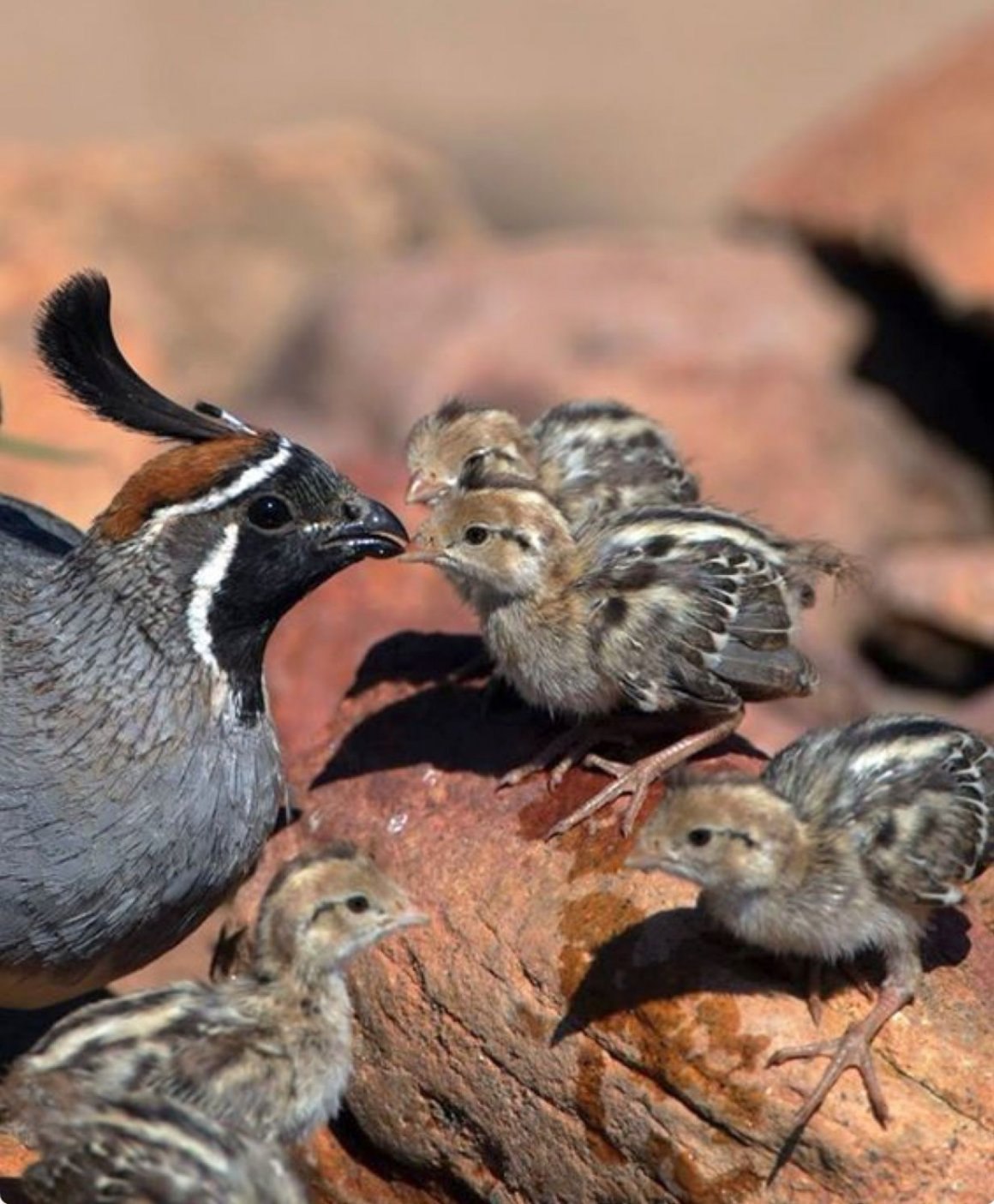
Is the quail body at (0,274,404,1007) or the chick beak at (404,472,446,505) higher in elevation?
the chick beak at (404,472,446,505)

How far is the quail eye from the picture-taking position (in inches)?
315

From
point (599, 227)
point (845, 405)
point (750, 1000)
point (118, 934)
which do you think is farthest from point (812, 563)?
point (599, 227)

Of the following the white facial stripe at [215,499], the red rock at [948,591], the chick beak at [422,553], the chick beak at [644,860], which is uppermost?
the red rock at [948,591]

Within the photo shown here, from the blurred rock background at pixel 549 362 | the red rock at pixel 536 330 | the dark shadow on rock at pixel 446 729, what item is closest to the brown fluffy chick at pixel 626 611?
the dark shadow on rock at pixel 446 729

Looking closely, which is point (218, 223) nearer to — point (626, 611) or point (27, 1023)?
point (27, 1023)

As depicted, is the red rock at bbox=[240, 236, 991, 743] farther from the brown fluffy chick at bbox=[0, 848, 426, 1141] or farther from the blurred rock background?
the brown fluffy chick at bbox=[0, 848, 426, 1141]

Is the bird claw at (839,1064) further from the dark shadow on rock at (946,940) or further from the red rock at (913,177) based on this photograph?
the red rock at (913,177)

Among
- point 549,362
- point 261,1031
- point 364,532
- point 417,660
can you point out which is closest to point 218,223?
point 549,362

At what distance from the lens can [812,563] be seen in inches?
325

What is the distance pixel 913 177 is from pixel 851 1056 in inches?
379

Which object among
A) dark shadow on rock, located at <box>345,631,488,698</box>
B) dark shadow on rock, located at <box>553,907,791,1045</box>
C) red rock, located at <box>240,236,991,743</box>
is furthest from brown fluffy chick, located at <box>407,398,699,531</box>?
red rock, located at <box>240,236,991,743</box>

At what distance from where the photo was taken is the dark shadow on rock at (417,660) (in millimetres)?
8875

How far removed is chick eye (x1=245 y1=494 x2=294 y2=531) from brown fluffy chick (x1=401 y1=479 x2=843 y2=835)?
43 cm

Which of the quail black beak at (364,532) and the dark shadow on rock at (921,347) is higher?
the dark shadow on rock at (921,347)
